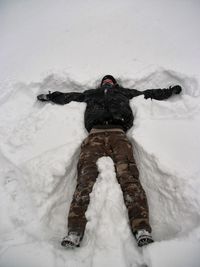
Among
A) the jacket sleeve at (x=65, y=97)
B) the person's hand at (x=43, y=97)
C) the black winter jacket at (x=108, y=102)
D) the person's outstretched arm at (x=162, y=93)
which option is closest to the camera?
the black winter jacket at (x=108, y=102)

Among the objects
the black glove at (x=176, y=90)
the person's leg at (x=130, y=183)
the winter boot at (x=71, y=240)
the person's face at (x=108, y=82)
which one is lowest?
the winter boot at (x=71, y=240)

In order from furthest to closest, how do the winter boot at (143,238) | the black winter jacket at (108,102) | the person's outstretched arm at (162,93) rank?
the person's outstretched arm at (162,93) < the black winter jacket at (108,102) < the winter boot at (143,238)

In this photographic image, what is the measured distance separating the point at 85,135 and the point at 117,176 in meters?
0.84

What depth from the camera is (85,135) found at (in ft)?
11.2

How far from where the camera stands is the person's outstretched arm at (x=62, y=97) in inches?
159

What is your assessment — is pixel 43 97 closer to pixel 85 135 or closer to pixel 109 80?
pixel 109 80

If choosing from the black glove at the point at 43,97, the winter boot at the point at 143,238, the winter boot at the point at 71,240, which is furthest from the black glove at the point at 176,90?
the winter boot at the point at 71,240

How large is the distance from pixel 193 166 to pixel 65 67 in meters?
3.13

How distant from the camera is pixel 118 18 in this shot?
6.27 m

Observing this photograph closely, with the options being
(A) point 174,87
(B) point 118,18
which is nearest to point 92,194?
(A) point 174,87

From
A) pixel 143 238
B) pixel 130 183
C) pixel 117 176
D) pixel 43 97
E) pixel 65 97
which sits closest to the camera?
pixel 143 238

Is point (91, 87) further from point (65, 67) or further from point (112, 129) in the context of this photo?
point (112, 129)

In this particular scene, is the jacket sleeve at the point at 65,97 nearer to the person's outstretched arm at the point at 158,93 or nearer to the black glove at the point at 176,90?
the person's outstretched arm at the point at 158,93

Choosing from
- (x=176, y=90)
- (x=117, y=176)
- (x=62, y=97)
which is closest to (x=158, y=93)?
(x=176, y=90)
